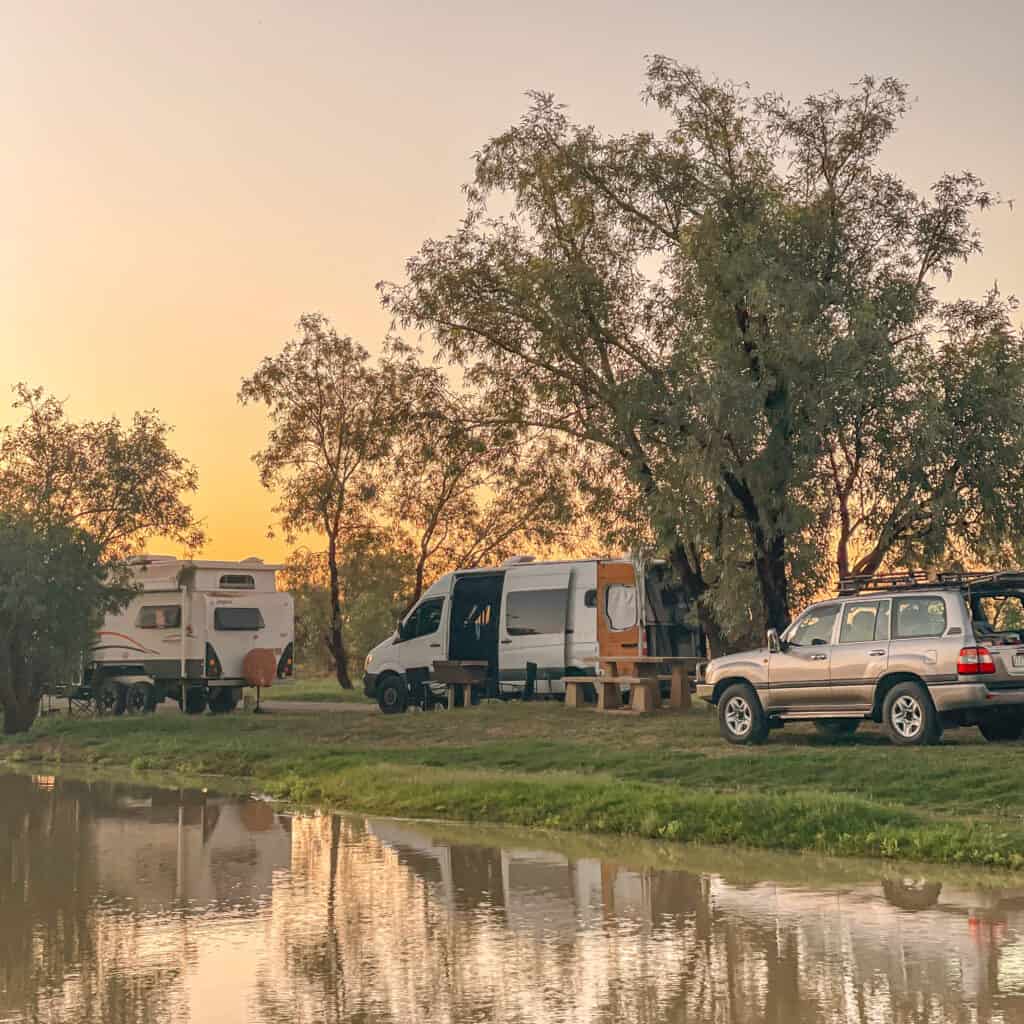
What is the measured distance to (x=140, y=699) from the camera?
36.2 metres

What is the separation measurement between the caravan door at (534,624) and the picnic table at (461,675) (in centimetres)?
47

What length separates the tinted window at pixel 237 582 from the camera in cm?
3591

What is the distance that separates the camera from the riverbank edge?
13500mm

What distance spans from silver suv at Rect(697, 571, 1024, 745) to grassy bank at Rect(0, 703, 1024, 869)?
0.47 metres

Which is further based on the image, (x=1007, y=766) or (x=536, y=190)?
(x=536, y=190)

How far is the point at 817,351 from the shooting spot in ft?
82.6

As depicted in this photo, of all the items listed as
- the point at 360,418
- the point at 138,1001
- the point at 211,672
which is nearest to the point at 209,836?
the point at 138,1001

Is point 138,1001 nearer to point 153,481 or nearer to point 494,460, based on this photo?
point 494,460

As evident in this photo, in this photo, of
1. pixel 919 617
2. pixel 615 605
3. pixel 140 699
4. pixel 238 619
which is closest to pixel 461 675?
pixel 615 605

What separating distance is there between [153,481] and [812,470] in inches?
1187

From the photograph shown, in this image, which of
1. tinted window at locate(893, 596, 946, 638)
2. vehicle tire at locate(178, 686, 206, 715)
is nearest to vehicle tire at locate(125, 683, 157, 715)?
vehicle tire at locate(178, 686, 206, 715)

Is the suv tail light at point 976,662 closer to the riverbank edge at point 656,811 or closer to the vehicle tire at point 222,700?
the riverbank edge at point 656,811

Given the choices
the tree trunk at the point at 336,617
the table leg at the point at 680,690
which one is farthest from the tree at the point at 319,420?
the table leg at the point at 680,690

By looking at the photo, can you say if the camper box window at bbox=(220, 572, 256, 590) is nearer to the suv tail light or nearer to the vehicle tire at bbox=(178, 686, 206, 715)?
the vehicle tire at bbox=(178, 686, 206, 715)
